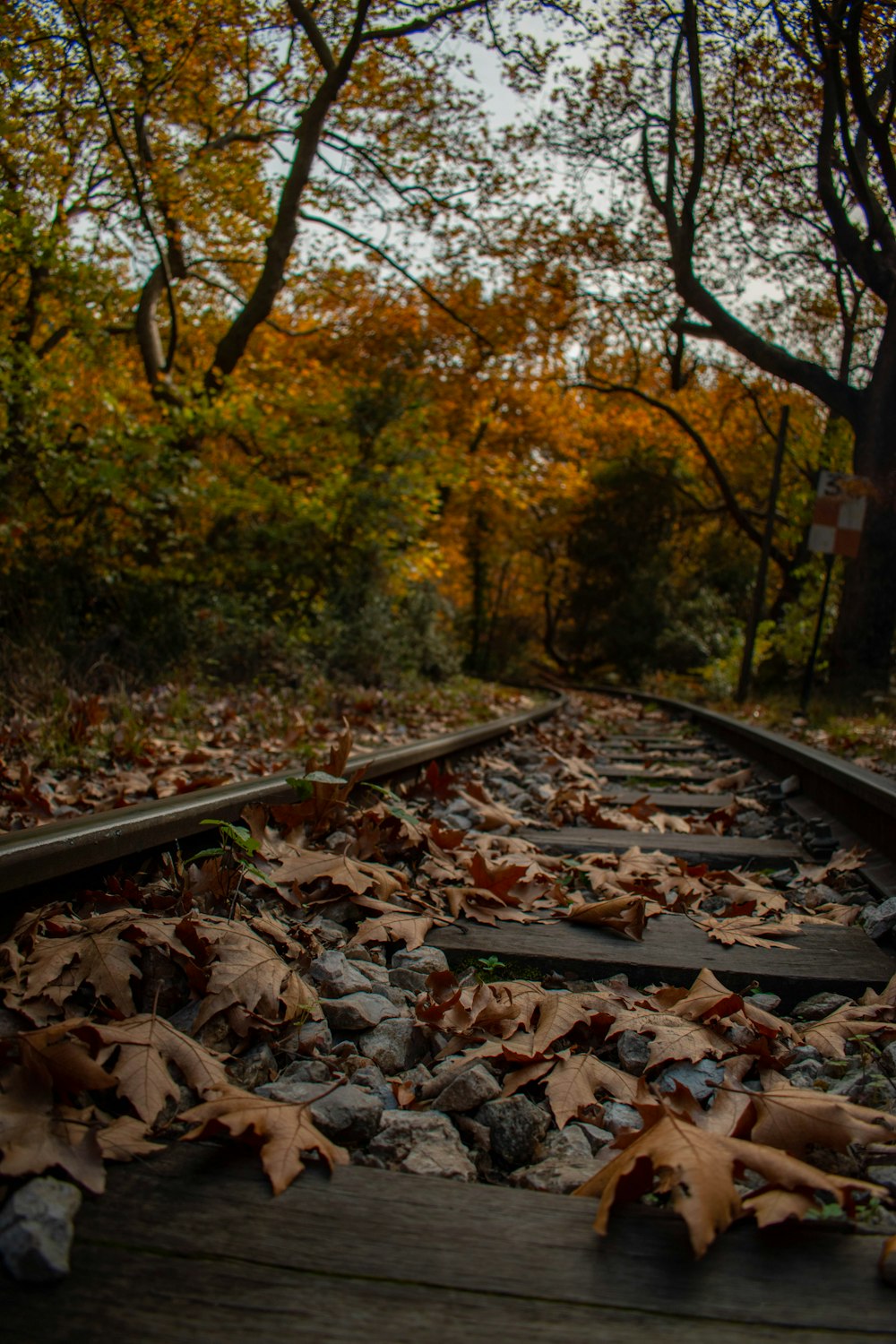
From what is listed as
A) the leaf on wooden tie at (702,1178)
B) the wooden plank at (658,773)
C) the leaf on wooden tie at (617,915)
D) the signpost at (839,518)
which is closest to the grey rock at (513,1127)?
the leaf on wooden tie at (702,1178)

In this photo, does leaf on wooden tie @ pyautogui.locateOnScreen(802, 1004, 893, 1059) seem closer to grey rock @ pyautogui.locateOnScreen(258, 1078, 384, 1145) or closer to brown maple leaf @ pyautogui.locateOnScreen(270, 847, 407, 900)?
grey rock @ pyautogui.locateOnScreen(258, 1078, 384, 1145)

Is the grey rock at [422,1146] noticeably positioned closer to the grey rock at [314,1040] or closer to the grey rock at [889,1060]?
the grey rock at [314,1040]

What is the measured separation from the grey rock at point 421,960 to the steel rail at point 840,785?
1.88 meters

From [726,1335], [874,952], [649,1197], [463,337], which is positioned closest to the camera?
[726,1335]

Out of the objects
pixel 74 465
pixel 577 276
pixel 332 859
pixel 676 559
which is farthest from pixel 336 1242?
pixel 676 559

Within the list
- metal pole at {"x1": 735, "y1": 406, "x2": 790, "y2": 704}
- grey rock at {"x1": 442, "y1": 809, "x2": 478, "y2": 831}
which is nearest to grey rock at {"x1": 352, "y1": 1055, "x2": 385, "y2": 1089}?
grey rock at {"x1": 442, "y1": 809, "x2": 478, "y2": 831}

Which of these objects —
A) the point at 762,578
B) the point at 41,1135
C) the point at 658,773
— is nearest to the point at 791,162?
the point at 762,578

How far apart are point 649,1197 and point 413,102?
1471cm

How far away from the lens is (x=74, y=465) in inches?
318

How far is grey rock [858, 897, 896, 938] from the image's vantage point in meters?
2.56

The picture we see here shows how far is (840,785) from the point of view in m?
4.15

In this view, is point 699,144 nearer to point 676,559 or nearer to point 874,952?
point 874,952

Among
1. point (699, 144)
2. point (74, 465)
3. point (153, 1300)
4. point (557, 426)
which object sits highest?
point (699, 144)

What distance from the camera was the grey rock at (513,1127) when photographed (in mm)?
1515
